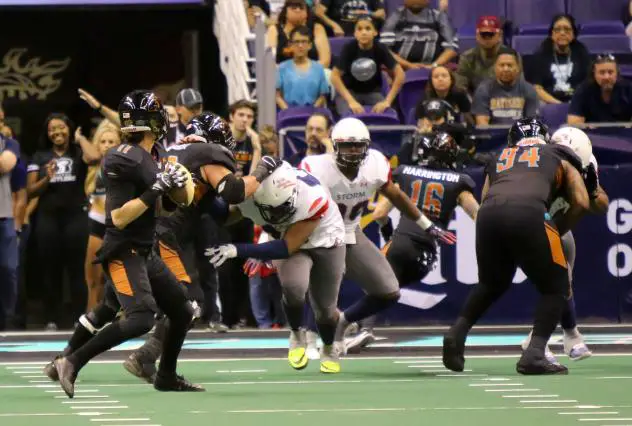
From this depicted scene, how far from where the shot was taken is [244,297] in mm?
15578

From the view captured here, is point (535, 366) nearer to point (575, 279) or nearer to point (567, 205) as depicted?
point (567, 205)

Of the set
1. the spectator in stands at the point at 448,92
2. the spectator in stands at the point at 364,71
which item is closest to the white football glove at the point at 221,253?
the spectator in stands at the point at 448,92

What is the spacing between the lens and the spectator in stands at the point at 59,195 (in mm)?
Result: 15414

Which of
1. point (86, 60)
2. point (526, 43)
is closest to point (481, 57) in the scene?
point (526, 43)

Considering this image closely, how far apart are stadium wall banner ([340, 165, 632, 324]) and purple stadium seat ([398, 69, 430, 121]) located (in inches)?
71.5

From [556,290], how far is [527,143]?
3.52ft

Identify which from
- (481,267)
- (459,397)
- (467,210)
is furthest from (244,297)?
(459,397)

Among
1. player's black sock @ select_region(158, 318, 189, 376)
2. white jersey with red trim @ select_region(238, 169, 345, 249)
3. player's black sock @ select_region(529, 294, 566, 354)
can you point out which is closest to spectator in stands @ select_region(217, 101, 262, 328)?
white jersey with red trim @ select_region(238, 169, 345, 249)

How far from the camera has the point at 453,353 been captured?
10984 millimetres

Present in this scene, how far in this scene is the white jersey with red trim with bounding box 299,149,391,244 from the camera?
1168cm

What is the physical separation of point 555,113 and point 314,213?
19.2 feet

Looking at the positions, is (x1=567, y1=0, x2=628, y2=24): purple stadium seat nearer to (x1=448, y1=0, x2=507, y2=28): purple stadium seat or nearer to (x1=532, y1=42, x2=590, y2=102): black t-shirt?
(x1=448, y1=0, x2=507, y2=28): purple stadium seat

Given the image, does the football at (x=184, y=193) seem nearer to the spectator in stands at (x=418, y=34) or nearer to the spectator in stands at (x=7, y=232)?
the spectator in stands at (x=7, y=232)

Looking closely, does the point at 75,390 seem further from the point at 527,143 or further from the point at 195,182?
the point at 527,143
